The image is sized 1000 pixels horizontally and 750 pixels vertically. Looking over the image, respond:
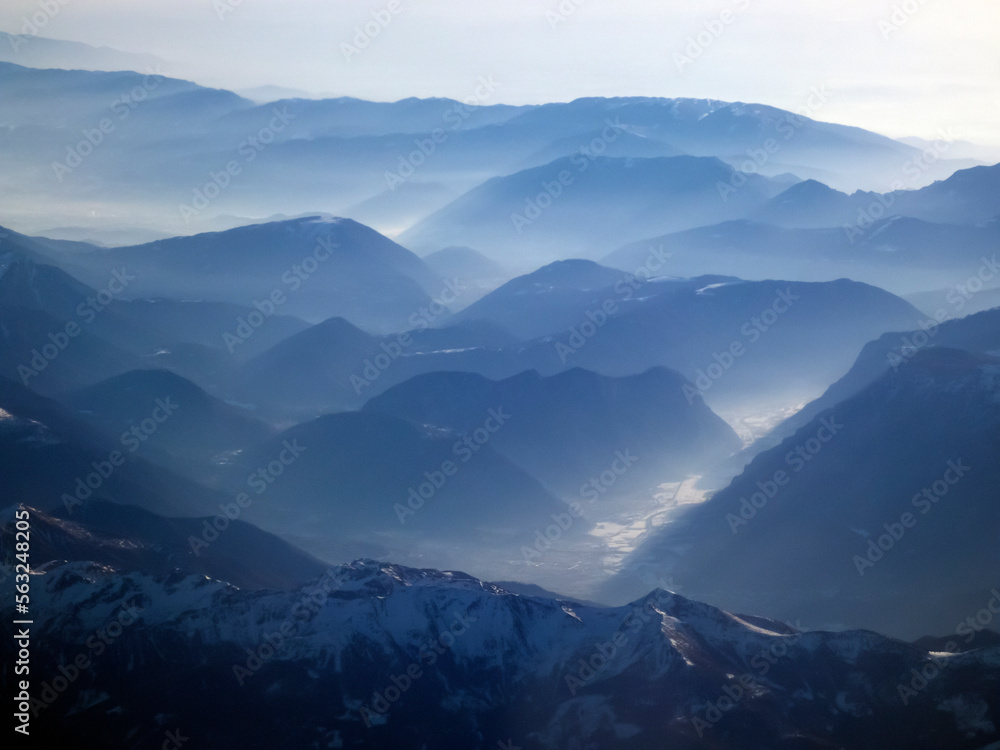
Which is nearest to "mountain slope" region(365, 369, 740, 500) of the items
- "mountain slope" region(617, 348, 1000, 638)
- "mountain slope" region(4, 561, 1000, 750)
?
"mountain slope" region(617, 348, 1000, 638)

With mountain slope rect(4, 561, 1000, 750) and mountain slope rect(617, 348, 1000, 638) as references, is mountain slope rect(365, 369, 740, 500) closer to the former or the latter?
mountain slope rect(617, 348, 1000, 638)

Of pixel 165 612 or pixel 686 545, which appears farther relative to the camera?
pixel 686 545

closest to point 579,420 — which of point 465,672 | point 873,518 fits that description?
point 873,518

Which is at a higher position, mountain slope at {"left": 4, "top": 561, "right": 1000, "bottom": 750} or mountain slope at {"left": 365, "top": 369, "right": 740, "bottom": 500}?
mountain slope at {"left": 365, "top": 369, "right": 740, "bottom": 500}

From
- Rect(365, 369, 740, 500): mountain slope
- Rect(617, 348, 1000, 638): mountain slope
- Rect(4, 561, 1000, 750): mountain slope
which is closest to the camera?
Rect(4, 561, 1000, 750): mountain slope

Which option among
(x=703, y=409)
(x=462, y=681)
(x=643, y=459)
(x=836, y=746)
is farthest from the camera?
(x=703, y=409)

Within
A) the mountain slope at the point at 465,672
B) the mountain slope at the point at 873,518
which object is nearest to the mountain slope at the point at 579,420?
the mountain slope at the point at 873,518

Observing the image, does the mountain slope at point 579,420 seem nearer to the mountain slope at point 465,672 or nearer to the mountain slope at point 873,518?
the mountain slope at point 873,518

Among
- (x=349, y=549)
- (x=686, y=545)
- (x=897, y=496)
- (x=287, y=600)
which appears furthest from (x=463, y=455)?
(x=287, y=600)

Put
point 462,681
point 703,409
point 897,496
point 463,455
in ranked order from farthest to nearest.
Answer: point 703,409
point 463,455
point 897,496
point 462,681

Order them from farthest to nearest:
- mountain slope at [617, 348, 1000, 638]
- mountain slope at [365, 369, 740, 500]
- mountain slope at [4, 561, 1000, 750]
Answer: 1. mountain slope at [365, 369, 740, 500]
2. mountain slope at [617, 348, 1000, 638]
3. mountain slope at [4, 561, 1000, 750]

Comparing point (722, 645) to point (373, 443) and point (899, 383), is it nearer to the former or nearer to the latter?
point (899, 383)
